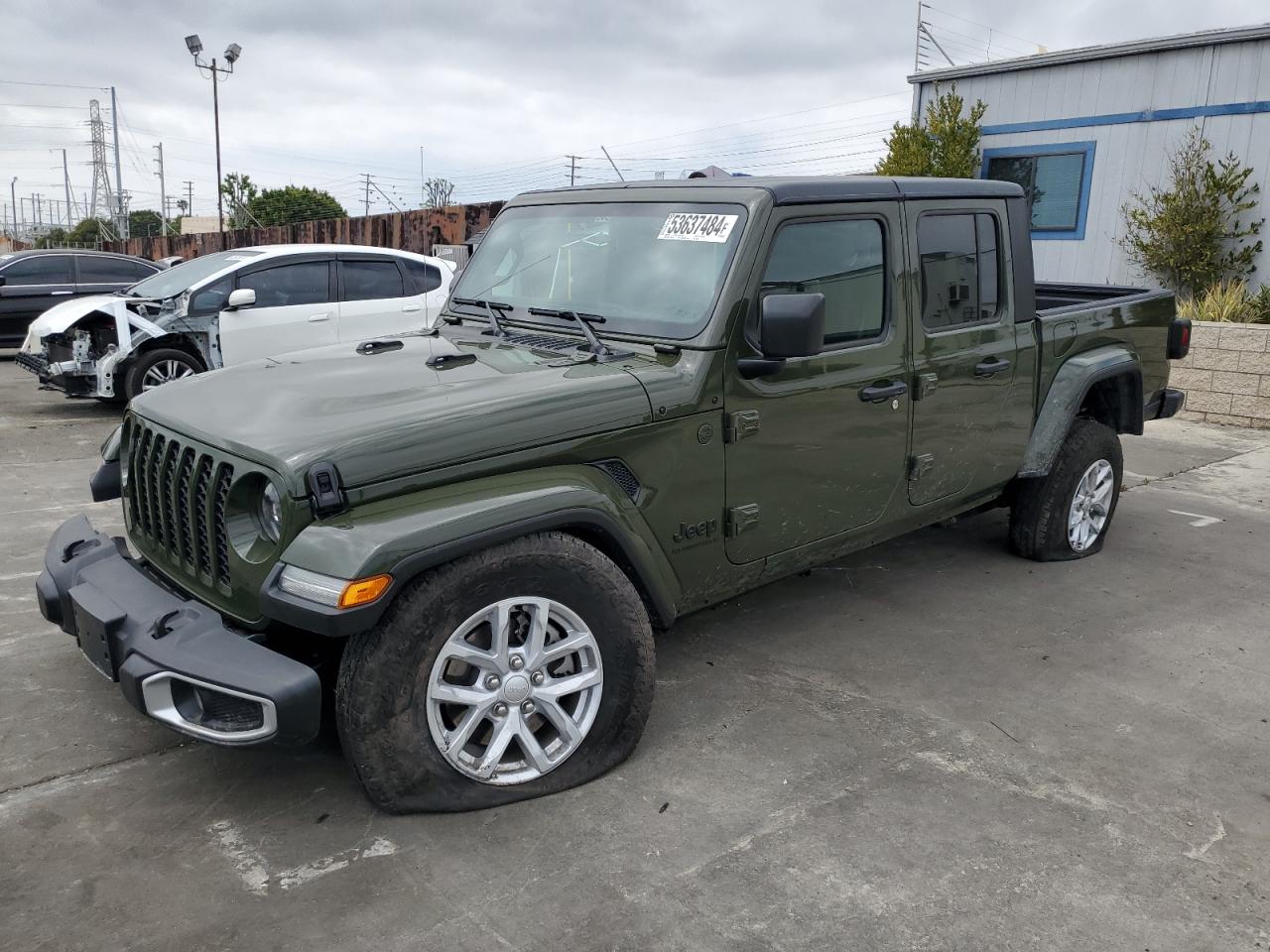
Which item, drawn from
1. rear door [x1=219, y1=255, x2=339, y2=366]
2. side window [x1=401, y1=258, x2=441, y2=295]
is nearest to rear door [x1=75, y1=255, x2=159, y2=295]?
rear door [x1=219, y1=255, x2=339, y2=366]

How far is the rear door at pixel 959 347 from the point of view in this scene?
425 centimetres

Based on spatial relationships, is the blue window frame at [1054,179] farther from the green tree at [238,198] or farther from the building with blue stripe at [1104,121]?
the green tree at [238,198]

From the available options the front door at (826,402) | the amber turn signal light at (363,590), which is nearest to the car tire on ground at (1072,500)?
the front door at (826,402)

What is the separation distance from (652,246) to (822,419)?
2.95 feet

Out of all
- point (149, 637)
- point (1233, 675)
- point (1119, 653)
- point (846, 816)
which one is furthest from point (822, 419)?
point (149, 637)

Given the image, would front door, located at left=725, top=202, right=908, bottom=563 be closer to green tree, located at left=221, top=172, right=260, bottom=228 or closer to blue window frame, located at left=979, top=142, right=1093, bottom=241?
blue window frame, located at left=979, top=142, right=1093, bottom=241

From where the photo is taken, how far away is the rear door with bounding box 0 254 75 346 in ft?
42.1

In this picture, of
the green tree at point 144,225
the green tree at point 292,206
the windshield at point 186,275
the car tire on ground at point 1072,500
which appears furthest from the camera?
the green tree at point 144,225

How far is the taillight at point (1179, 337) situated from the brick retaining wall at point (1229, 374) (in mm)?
4636

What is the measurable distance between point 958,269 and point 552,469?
7.59 feet

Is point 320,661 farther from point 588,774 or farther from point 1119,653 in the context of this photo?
point 1119,653

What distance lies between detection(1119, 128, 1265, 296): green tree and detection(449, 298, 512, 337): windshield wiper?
10360 mm

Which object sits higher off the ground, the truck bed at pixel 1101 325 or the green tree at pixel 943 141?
the green tree at pixel 943 141

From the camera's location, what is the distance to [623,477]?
10.9 ft
